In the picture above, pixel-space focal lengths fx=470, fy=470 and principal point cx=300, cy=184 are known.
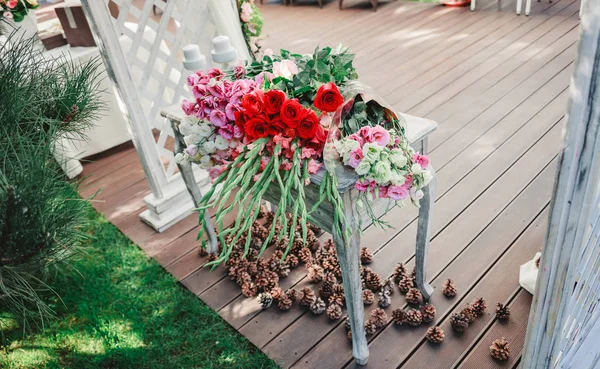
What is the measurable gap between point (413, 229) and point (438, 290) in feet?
1.25

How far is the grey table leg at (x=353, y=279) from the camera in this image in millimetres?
1295

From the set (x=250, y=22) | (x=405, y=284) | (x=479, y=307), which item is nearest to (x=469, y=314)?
(x=479, y=307)

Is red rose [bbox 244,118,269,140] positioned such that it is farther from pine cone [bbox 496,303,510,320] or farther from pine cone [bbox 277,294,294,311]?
pine cone [bbox 496,303,510,320]

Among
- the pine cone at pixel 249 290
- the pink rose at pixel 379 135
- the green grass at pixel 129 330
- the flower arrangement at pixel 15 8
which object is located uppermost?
the flower arrangement at pixel 15 8

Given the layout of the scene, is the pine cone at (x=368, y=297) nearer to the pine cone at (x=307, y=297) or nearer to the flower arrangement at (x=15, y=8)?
the pine cone at (x=307, y=297)

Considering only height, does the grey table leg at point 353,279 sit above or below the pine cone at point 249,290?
above

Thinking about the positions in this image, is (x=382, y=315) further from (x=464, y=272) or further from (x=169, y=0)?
(x=169, y=0)

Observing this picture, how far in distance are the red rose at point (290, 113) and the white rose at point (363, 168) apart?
0.19 metres

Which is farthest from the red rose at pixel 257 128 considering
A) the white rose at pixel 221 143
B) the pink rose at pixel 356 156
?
the pink rose at pixel 356 156

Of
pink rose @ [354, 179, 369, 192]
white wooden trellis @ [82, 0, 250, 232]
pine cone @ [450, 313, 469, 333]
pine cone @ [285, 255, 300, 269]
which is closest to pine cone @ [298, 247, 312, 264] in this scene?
pine cone @ [285, 255, 300, 269]

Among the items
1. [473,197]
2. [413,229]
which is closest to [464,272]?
[413,229]

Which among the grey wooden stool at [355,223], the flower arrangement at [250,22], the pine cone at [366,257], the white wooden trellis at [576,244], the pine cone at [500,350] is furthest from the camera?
the flower arrangement at [250,22]

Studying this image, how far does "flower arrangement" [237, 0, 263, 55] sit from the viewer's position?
2.24 meters

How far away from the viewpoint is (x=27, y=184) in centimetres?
93
